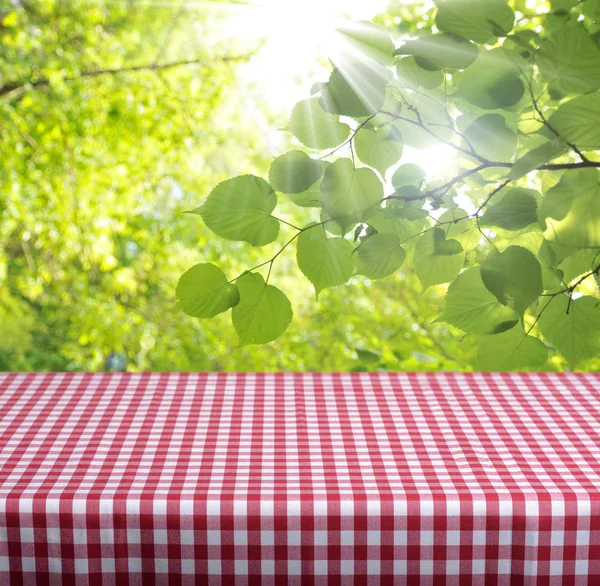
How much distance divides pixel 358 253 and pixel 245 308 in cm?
9

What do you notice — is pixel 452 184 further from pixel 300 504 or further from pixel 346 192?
pixel 300 504

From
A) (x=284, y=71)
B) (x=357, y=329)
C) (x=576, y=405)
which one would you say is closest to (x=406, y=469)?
(x=576, y=405)

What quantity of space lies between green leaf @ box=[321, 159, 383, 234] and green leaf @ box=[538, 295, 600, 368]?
0.60ft

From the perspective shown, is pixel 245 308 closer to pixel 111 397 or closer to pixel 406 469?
pixel 406 469

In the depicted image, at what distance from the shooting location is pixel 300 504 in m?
0.87

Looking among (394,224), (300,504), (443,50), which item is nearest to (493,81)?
(443,50)

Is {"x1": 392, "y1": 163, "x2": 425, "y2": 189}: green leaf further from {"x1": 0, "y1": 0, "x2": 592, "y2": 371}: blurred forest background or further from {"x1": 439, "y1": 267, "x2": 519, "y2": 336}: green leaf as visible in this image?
{"x1": 0, "y1": 0, "x2": 592, "y2": 371}: blurred forest background

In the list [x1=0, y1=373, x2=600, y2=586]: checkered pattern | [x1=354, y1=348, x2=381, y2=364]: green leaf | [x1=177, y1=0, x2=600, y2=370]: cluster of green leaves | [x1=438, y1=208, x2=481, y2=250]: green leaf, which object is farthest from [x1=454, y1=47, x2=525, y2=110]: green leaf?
[x1=354, y1=348, x2=381, y2=364]: green leaf

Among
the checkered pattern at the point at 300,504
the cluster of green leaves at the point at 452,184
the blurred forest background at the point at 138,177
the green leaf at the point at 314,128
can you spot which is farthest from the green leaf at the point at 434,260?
the blurred forest background at the point at 138,177

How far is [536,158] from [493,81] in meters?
0.07

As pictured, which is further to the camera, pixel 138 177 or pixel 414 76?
pixel 138 177

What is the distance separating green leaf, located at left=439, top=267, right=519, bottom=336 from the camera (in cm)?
58

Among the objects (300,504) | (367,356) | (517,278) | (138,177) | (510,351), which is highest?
(517,278)

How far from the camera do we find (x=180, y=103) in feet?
14.7
